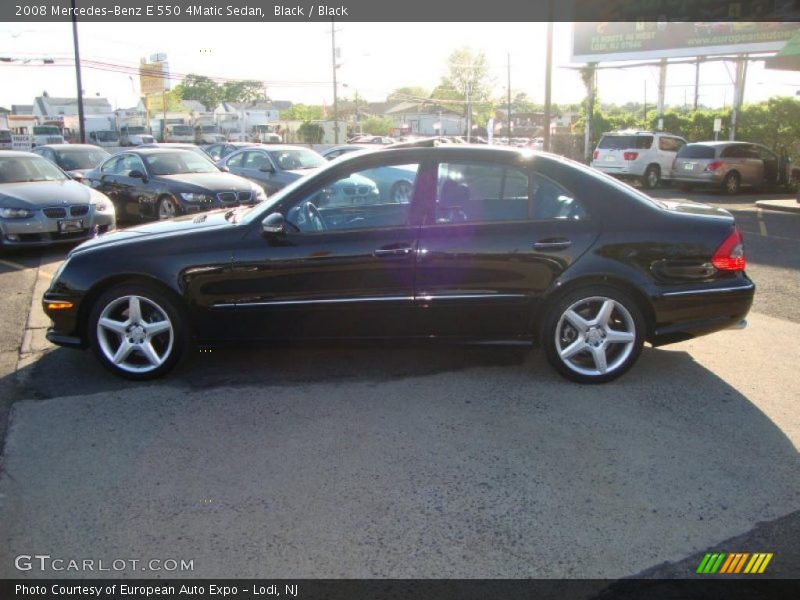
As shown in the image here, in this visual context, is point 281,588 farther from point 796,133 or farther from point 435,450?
point 796,133

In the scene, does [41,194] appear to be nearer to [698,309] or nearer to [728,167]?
[698,309]

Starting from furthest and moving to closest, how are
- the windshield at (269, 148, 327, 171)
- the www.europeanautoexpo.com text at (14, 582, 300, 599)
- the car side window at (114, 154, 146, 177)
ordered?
the windshield at (269, 148, 327, 171) → the car side window at (114, 154, 146, 177) → the www.europeanautoexpo.com text at (14, 582, 300, 599)

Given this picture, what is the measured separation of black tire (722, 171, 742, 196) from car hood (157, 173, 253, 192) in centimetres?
1377

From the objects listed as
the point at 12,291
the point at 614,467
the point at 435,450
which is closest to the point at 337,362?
the point at 435,450

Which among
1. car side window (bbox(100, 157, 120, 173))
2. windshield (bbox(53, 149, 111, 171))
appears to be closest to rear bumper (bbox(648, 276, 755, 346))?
car side window (bbox(100, 157, 120, 173))

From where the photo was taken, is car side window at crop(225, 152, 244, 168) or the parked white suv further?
the parked white suv

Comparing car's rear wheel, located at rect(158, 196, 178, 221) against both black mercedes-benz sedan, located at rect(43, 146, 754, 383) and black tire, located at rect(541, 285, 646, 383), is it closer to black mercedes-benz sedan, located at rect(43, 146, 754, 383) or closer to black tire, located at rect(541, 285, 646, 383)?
black mercedes-benz sedan, located at rect(43, 146, 754, 383)

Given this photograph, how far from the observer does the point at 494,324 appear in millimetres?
4836

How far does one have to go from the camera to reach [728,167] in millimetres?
19469

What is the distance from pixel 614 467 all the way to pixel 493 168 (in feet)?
7.18

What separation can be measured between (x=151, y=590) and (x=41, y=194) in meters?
8.87

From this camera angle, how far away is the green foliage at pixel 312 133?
60969 mm

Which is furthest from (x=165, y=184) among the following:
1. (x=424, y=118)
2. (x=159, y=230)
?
(x=424, y=118)

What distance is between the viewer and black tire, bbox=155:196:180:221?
11.7 m
